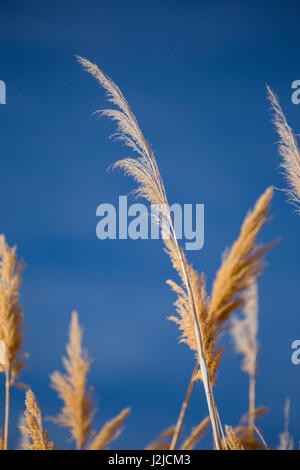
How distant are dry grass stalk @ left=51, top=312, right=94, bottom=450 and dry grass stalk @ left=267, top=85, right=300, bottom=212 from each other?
215 centimetres

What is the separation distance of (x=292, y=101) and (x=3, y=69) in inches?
102

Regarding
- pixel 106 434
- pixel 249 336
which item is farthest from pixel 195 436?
pixel 249 336

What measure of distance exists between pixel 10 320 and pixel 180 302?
1.28m

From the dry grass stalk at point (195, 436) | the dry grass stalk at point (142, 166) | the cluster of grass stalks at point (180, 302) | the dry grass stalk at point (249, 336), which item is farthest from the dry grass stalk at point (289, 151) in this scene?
the dry grass stalk at point (249, 336)

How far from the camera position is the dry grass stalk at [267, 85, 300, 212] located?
2668 mm

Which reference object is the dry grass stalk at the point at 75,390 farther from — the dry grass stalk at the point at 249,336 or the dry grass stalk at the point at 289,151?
the dry grass stalk at the point at 289,151

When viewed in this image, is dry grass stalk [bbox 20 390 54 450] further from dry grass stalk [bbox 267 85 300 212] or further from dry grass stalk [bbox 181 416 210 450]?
dry grass stalk [bbox 267 85 300 212]

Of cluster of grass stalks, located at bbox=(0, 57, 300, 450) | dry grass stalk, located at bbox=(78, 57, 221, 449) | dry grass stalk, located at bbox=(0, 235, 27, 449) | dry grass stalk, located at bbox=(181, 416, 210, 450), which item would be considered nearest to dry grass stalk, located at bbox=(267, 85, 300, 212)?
cluster of grass stalks, located at bbox=(0, 57, 300, 450)

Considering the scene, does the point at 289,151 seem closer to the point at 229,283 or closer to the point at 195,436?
the point at 229,283

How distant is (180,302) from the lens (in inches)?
105

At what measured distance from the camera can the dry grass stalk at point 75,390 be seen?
12.9 feet

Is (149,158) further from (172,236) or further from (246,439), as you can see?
(246,439)
